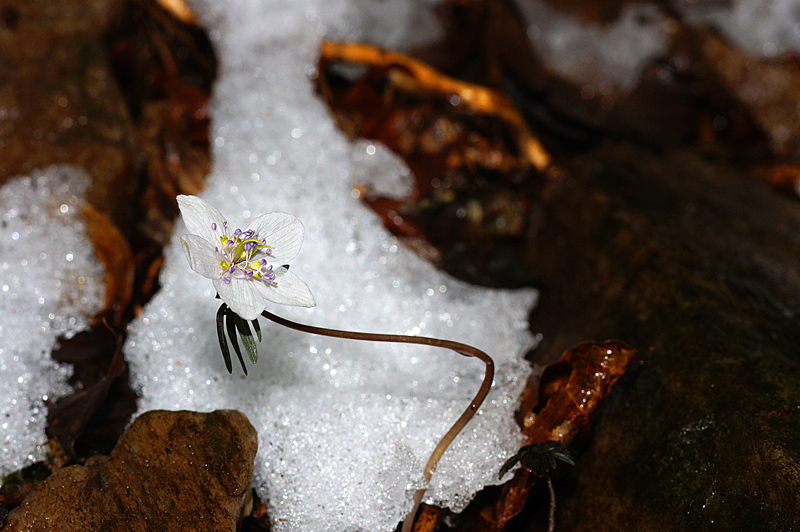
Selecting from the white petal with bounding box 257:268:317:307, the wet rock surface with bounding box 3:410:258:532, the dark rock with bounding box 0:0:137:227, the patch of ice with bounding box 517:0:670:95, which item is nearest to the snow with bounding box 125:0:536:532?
the wet rock surface with bounding box 3:410:258:532

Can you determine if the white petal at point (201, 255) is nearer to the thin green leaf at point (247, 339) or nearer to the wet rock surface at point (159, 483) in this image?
the thin green leaf at point (247, 339)

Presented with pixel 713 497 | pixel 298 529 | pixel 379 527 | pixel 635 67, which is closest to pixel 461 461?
pixel 379 527

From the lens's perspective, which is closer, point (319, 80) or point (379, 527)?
point (379, 527)

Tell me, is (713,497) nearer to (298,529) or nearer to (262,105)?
(298,529)

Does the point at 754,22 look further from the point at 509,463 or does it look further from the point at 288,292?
the point at 288,292

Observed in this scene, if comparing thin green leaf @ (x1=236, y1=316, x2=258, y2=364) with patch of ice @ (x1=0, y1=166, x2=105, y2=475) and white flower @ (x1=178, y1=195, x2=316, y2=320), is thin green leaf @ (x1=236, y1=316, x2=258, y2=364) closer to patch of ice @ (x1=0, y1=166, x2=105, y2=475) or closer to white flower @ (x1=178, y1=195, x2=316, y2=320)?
white flower @ (x1=178, y1=195, x2=316, y2=320)

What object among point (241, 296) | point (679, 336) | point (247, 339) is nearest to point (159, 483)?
point (247, 339)
